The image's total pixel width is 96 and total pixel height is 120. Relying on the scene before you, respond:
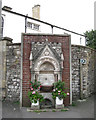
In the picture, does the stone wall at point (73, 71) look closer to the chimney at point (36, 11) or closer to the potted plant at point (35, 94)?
the potted plant at point (35, 94)

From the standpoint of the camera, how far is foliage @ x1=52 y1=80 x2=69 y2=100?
6.70 meters

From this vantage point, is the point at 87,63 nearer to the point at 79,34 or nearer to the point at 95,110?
the point at 95,110

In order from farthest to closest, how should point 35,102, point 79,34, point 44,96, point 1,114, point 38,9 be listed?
point 79,34 → point 38,9 → point 44,96 → point 35,102 → point 1,114

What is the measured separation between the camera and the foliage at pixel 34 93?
651 centimetres

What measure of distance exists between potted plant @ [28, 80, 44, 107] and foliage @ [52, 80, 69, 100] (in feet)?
2.26

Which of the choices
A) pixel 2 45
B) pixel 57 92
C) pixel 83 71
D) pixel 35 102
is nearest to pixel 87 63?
pixel 83 71

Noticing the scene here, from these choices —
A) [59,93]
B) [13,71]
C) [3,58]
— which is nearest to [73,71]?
[59,93]

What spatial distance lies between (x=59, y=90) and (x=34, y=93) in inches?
47.7

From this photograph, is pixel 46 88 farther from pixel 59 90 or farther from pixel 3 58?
pixel 3 58

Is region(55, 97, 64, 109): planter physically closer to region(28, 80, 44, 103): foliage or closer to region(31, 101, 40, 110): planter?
region(28, 80, 44, 103): foliage

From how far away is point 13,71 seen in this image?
27.9 ft

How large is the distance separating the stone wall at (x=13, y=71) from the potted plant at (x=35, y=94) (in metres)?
1.88

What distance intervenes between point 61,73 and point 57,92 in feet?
3.30

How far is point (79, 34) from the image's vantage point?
19562mm
